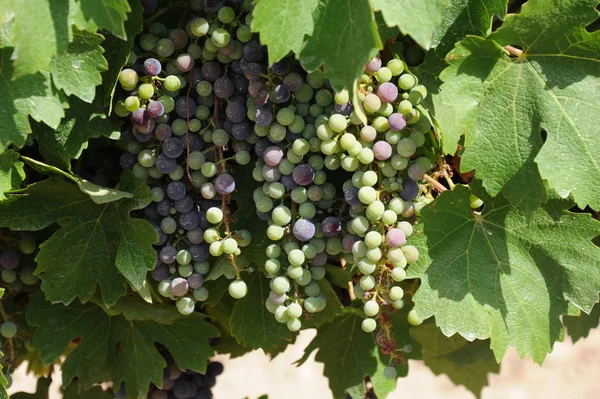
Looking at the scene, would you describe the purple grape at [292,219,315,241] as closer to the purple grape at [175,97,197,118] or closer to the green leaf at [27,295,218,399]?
the purple grape at [175,97,197,118]

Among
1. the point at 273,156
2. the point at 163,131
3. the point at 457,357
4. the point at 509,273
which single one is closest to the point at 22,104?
the point at 163,131

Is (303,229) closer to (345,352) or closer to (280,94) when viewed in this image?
(280,94)

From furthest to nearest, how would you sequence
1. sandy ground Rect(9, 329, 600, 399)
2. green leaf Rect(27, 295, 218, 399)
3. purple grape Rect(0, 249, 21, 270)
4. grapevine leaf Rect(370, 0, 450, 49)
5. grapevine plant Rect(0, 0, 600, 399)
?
sandy ground Rect(9, 329, 600, 399), green leaf Rect(27, 295, 218, 399), purple grape Rect(0, 249, 21, 270), grapevine plant Rect(0, 0, 600, 399), grapevine leaf Rect(370, 0, 450, 49)

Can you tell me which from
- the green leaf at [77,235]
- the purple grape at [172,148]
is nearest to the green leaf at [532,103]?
the purple grape at [172,148]

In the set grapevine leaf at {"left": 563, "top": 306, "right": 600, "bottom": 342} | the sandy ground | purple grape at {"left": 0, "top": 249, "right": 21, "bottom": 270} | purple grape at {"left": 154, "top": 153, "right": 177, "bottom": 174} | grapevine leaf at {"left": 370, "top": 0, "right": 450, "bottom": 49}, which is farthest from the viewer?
the sandy ground

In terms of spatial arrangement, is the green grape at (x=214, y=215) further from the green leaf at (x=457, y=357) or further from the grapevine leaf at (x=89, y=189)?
the green leaf at (x=457, y=357)

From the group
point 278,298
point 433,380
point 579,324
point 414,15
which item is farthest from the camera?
point 433,380

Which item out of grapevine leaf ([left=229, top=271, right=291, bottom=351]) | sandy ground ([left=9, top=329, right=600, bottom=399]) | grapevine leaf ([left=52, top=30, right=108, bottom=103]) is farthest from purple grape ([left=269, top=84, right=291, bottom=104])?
sandy ground ([left=9, top=329, right=600, bottom=399])
